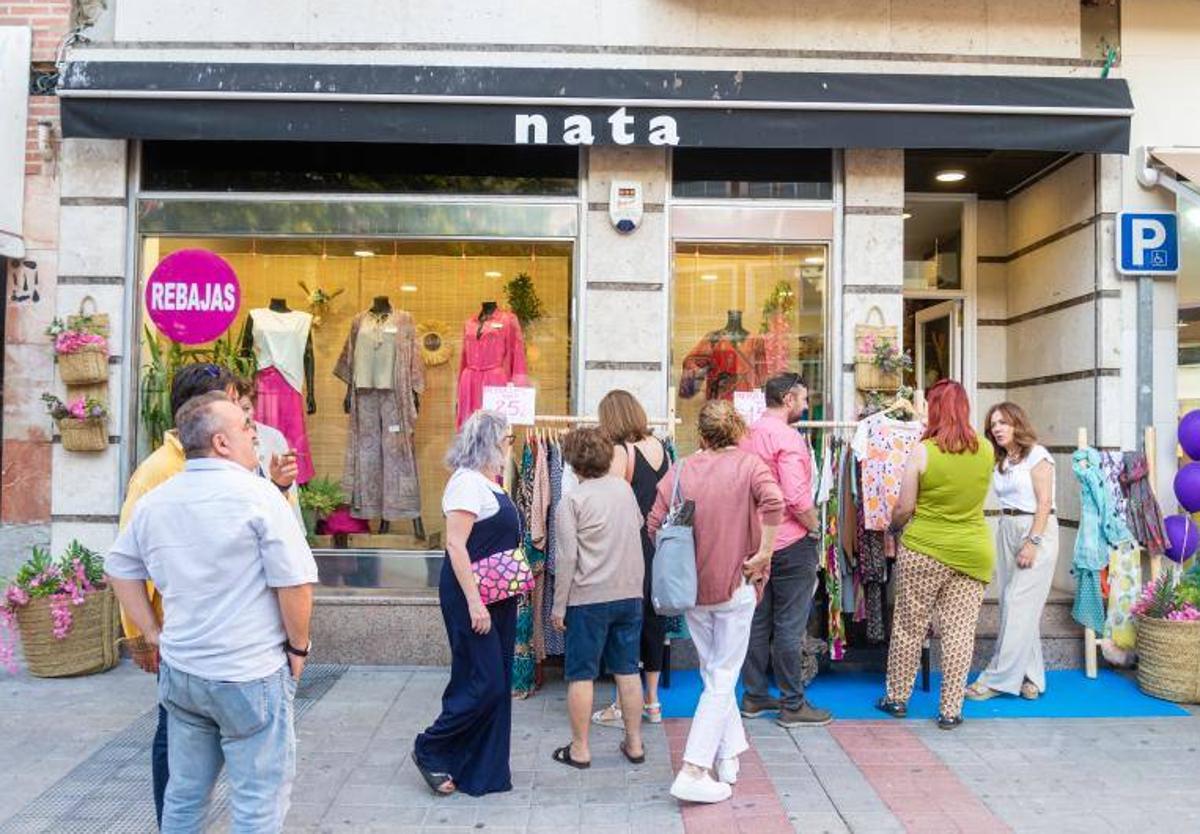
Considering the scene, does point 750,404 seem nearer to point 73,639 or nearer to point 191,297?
point 191,297

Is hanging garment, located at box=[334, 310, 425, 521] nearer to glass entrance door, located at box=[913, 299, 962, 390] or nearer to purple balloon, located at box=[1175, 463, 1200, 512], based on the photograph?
glass entrance door, located at box=[913, 299, 962, 390]

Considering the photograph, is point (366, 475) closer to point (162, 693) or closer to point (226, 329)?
point (226, 329)

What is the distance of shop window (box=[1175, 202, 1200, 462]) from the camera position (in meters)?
6.96

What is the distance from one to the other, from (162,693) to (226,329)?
14.9ft

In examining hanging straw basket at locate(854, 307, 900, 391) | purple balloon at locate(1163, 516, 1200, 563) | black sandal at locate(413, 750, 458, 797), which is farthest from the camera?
hanging straw basket at locate(854, 307, 900, 391)

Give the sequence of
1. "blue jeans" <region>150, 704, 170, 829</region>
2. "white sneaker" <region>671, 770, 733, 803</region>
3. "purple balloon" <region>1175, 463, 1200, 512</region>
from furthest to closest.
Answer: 1. "purple balloon" <region>1175, 463, 1200, 512</region>
2. "white sneaker" <region>671, 770, 733, 803</region>
3. "blue jeans" <region>150, 704, 170, 829</region>

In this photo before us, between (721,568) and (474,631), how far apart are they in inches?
47.2

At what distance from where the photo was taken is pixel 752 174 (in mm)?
7180

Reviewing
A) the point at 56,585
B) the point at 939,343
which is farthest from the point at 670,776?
the point at 939,343

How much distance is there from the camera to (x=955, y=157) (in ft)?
25.5

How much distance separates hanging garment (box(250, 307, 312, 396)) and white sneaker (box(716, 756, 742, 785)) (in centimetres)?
459

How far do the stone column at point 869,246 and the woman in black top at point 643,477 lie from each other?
2.11 m

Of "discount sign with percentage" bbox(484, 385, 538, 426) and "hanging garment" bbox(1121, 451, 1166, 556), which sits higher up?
"discount sign with percentage" bbox(484, 385, 538, 426)

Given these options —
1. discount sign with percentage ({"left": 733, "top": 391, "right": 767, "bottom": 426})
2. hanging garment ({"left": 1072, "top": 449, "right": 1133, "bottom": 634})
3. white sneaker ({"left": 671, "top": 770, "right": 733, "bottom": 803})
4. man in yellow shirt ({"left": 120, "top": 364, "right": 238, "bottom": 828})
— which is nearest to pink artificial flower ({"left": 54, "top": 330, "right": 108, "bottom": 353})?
man in yellow shirt ({"left": 120, "top": 364, "right": 238, "bottom": 828})
